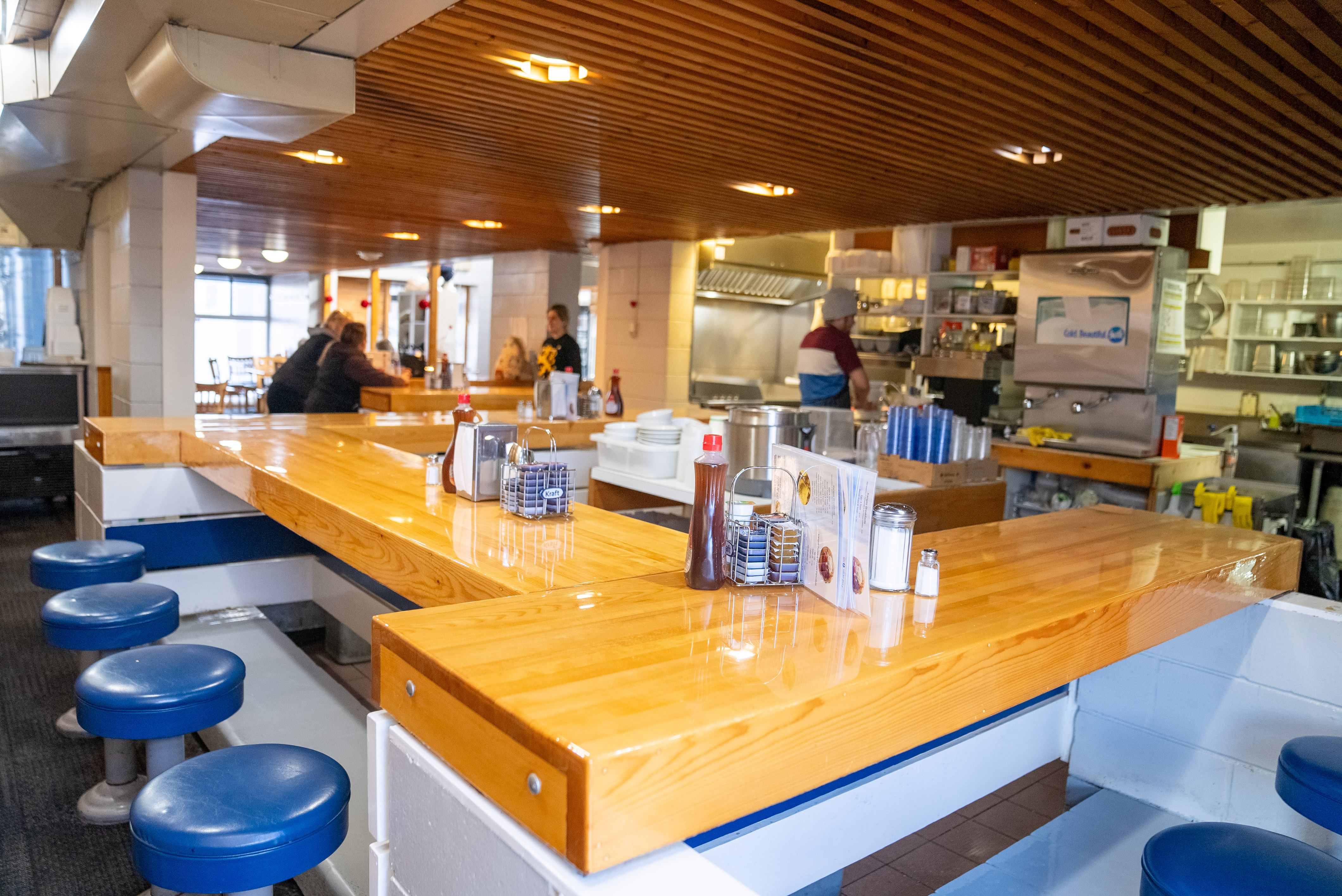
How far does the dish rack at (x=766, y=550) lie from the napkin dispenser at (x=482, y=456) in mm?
988

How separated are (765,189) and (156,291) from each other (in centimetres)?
437

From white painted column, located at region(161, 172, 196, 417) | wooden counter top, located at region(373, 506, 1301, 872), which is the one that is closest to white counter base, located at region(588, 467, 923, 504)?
wooden counter top, located at region(373, 506, 1301, 872)

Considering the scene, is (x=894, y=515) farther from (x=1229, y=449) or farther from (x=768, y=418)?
(x=1229, y=449)

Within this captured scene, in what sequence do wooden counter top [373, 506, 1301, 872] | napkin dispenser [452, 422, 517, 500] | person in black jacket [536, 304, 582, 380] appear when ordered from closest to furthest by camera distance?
wooden counter top [373, 506, 1301, 872] < napkin dispenser [452, 422, 517, 500] < person in black jacket [536, 304, 582, 380]

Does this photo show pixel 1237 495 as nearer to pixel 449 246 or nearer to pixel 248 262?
pixel 449 246

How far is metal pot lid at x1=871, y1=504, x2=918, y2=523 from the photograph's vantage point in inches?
67.6

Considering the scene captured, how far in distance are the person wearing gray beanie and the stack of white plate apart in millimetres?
1951

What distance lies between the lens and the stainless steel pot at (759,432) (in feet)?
10.6

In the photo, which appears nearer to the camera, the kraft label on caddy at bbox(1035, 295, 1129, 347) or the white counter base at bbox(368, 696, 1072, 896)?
the white counter base at bbox(368, 696, 1072, 896)

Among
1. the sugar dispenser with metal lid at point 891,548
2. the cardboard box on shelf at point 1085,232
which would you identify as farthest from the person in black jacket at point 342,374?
the sugar dispenser with metal lid at point 891,548

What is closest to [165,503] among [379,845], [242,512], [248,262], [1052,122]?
[242,512]

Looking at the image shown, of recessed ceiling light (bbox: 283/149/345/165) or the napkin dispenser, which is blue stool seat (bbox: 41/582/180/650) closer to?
the napkin dispenser

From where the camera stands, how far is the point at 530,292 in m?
10.9

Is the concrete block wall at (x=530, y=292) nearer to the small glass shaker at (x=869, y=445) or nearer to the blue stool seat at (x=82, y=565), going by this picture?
the small glass shaker at (x=869, y=445)
